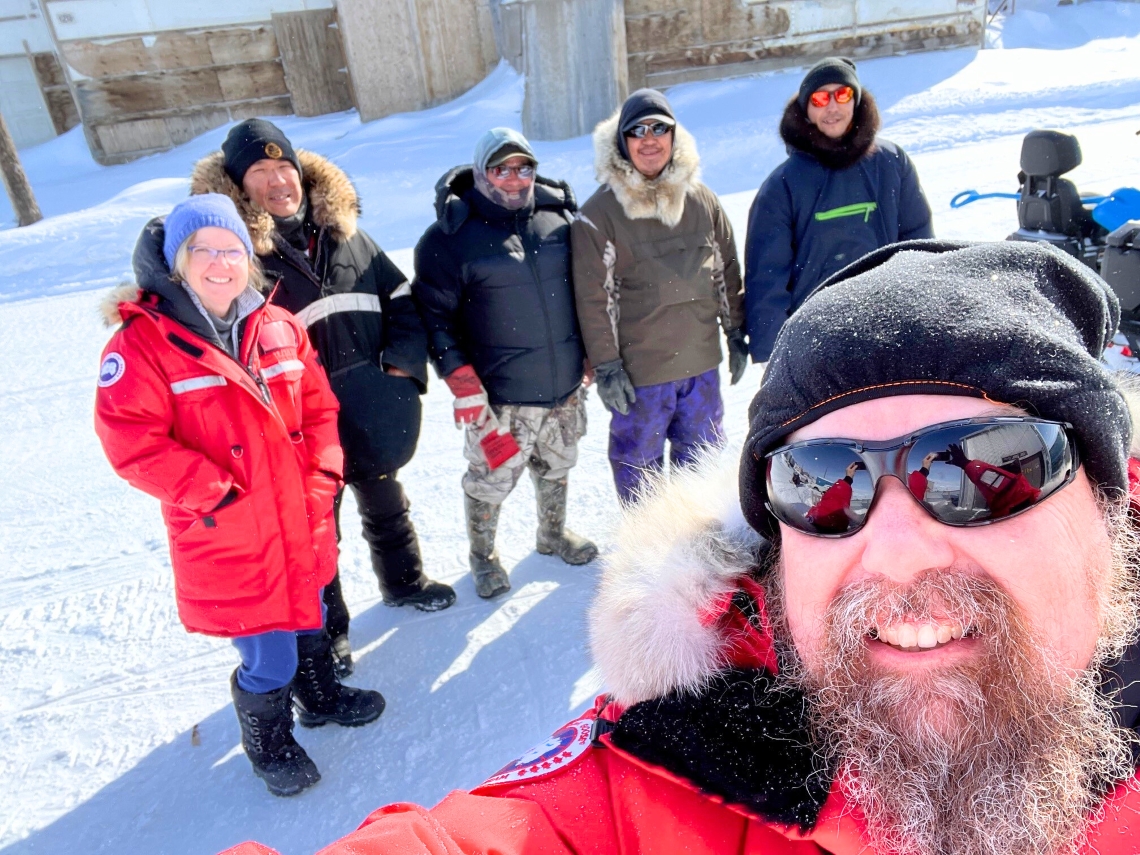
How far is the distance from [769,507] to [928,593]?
9.7 inches

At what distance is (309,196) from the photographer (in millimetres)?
2564

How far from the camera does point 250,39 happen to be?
12.0m

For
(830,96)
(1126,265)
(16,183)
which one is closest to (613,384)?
(830,96)

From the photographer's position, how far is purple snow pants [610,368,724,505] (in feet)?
10.4

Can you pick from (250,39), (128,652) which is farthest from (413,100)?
(128,652)

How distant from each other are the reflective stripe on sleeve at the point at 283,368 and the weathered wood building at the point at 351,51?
32.2 feet

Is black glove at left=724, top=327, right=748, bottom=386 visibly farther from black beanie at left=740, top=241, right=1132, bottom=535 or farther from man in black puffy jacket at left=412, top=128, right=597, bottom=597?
black beanie at left=740, top=241, right=1132, bottom=535

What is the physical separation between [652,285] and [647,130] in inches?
23.7

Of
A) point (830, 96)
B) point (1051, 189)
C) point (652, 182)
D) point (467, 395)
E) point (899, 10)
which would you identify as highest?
point (899, 10)

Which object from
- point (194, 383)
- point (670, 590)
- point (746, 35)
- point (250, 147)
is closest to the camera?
point (670, 590)

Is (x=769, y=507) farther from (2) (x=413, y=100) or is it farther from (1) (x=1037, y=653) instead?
(2) (x=413, y=100)

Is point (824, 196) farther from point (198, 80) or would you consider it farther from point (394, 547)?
point (198, 80)

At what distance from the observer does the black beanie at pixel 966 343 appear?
0.95m

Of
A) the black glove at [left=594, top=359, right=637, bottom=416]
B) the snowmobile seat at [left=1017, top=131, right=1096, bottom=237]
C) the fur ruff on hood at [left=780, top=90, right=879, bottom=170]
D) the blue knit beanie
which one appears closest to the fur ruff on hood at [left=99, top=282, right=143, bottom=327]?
the blue knit beanie
